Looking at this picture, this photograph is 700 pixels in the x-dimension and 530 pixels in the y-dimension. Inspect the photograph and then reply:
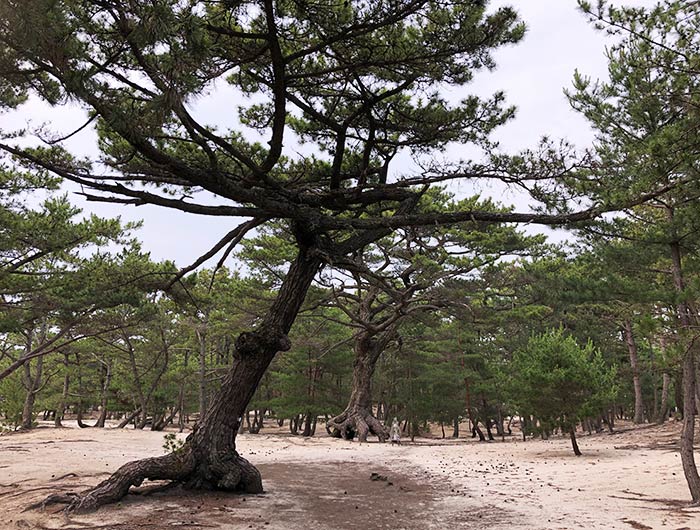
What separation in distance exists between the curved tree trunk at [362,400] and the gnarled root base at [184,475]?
12.8m

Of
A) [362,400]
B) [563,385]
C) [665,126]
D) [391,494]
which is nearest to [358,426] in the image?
[362,400]

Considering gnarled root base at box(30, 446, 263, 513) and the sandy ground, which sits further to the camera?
gnarled root base at box(30, 446, 263, 513)

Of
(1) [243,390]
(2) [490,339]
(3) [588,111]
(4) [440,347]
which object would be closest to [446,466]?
(1) [243,390]

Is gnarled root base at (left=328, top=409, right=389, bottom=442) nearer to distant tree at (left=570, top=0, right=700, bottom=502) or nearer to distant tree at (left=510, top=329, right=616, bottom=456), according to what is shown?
distant tree at (left=510, top=329, right=616, bottom=456)

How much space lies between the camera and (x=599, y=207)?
5555 mm

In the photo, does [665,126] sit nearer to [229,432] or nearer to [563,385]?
[229,432]

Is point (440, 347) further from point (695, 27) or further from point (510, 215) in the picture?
point (695, 27)

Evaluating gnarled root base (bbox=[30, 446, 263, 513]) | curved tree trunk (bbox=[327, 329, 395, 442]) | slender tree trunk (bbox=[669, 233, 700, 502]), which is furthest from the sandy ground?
curved tree trunk (bbox=[327, 329, 395, 442])

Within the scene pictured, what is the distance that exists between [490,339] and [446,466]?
50.3 ft

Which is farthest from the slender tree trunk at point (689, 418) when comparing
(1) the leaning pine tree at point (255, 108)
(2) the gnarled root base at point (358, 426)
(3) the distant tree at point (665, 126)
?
(2) the gnarled root base at point (358, 426)

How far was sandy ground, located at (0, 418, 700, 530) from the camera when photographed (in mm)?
5172

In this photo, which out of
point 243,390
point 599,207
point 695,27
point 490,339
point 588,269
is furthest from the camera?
point 490,339

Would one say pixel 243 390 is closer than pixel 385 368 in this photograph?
Yes

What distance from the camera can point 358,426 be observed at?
62.7ft
